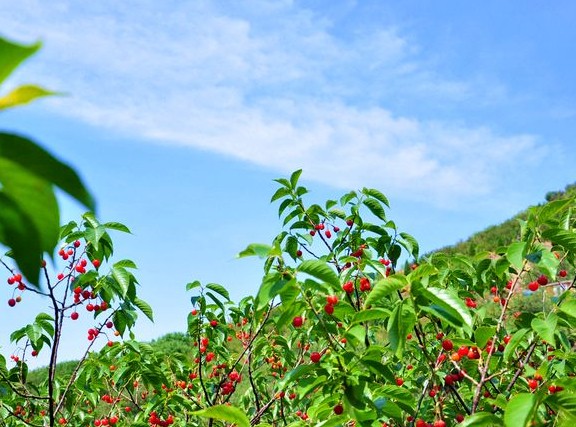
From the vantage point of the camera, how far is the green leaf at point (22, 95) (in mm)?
607

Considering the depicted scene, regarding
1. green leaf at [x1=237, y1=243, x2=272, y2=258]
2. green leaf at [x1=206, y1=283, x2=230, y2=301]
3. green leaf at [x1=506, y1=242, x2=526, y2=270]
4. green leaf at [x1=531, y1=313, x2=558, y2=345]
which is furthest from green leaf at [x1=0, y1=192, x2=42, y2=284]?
green leaf at [x1=206, y1=283, x2=230, y2=301]

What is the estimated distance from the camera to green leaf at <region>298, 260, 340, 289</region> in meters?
2.27

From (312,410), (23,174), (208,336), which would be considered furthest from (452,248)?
(23,174)

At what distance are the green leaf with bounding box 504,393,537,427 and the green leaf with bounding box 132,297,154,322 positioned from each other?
3111mm

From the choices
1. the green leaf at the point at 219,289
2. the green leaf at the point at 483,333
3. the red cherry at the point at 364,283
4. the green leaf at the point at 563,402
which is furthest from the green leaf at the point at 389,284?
the green leaf at the point at 219,289

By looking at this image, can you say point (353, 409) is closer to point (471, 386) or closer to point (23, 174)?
point (23, 174)

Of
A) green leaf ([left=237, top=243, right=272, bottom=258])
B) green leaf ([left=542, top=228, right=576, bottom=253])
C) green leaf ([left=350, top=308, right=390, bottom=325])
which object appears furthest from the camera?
green leaf ([left=542, top=228, right=576, bottom=253])

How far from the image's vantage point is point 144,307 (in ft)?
15.1

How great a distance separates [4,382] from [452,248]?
20130mm

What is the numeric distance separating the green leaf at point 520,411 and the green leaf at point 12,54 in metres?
1.98

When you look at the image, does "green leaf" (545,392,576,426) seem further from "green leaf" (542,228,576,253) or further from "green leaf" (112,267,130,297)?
"green leaf" (112,267,130,297)

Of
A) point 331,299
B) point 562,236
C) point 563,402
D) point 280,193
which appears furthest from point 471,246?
point 563,402

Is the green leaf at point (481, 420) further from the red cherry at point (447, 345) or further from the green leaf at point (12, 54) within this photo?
the green leaf at point (12, 54)

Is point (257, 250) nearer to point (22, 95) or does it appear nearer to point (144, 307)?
point (22, 95)
